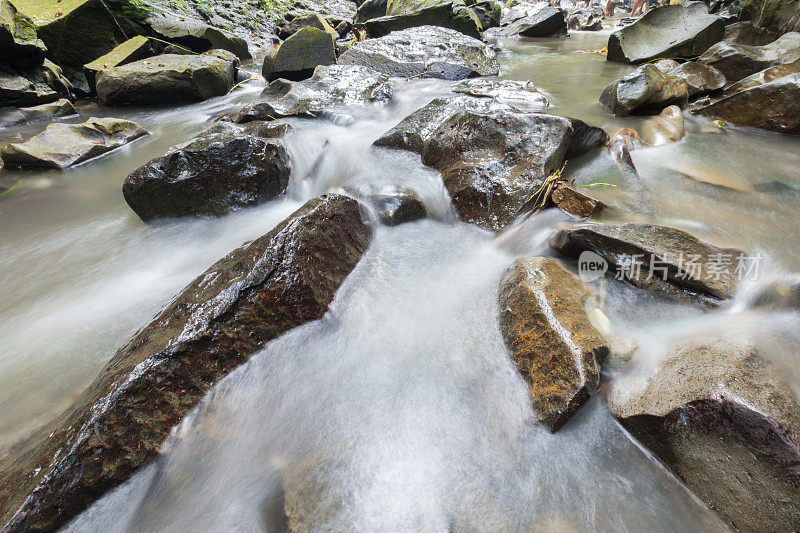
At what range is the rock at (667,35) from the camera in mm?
7059

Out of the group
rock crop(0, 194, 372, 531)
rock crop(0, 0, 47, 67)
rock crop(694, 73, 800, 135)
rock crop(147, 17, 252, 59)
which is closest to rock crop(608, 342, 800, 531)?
rock crop(0, 194, 372, 531)

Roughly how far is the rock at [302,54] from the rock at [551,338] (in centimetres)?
768

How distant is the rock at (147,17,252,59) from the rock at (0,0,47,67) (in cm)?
264

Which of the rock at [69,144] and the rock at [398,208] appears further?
the rock at [69,144]

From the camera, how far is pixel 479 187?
10.7 ft

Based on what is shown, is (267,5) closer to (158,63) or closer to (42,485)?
(158,63)

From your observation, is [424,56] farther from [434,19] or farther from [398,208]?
[398,208]

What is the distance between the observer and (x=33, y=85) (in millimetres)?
6496

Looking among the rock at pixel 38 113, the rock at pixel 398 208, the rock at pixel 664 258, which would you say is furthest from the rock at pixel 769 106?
the rock at pixel 38 113

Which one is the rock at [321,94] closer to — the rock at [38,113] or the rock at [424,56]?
the rock at [424,56]

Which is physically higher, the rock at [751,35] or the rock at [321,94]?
the rock at [321,94]

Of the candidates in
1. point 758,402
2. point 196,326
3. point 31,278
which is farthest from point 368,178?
point 758,402

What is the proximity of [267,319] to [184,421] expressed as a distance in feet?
2.13

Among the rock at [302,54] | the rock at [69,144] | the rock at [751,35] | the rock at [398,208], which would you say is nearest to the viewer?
the rock at [398,208]
